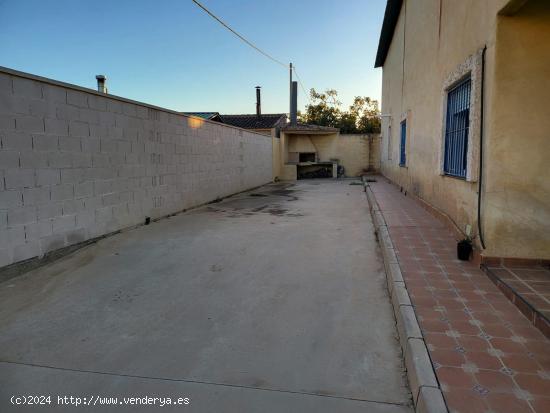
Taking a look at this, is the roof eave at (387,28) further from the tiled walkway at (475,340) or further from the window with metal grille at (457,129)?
A: the tiled walkway at (475,340)

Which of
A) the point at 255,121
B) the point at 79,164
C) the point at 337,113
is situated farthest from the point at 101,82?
the point at 337,113

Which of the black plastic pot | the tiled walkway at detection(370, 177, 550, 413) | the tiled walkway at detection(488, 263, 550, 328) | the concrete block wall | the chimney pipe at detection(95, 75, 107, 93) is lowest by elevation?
the tiled walkway at detection(370, 177, 550, 413)

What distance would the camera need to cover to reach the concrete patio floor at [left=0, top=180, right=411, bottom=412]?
2.15 m

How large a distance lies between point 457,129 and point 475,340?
376 cm

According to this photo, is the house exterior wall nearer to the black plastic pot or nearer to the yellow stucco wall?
the yellow stucco wall

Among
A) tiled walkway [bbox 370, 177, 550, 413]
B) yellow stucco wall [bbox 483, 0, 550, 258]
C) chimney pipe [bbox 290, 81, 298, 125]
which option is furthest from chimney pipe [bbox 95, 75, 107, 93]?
chimney pipe [bbox 290, 81, 298, 125]

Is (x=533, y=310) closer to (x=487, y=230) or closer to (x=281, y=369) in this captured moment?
(x=487, y=230)

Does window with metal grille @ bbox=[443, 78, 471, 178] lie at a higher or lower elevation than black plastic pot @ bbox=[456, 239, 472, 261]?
Answer: higher

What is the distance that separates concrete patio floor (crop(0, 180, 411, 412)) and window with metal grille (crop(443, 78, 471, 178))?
176 cm

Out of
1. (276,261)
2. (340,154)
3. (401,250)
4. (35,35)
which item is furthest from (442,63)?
(340,154)

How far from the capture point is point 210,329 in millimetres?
2924

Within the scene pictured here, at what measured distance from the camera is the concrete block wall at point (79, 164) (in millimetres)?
4230

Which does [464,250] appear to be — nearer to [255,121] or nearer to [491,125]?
[491,125]

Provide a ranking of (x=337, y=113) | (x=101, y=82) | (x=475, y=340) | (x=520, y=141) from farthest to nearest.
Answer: (x=337, y=113), (x=101, y=82), (x=520, y=141), (x=475, y=340)
